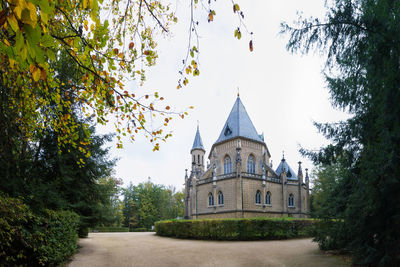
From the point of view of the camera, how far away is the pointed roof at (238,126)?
3141cm

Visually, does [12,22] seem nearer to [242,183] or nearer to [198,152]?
[242,183]

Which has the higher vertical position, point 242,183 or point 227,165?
point 227,165

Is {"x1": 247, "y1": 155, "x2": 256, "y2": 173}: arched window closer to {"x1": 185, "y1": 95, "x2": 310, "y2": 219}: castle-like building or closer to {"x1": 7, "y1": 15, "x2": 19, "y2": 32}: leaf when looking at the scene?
{"x1": 185, "y1": 95, "x2": 310, "y2": 219}: castle-like building

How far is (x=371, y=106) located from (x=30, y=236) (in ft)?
31.0

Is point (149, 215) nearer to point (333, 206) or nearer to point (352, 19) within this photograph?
point (333, 206)

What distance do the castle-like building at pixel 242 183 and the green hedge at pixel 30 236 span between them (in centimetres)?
2032

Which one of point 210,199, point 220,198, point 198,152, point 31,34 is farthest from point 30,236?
point 198,152

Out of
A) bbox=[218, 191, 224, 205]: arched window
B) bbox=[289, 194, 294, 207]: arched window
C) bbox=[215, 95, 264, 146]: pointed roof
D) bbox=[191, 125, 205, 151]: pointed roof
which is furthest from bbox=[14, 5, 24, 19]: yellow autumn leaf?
bbox=[191, 125, 205, 151]: pointed roof

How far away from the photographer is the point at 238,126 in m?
31.5

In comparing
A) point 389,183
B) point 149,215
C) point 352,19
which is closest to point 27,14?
point 389,183

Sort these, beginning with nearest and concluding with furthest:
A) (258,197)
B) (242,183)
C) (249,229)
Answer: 1. (249,229)
2. (242,183)
3. (258,197)

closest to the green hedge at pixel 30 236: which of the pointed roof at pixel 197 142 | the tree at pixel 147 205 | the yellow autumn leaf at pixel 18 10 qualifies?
the yellow autumn leaf at pixel 18 10

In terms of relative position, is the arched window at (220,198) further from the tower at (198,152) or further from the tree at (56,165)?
the tree at (56,165)

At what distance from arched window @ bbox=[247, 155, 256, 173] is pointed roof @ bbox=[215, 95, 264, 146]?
2.50 m
